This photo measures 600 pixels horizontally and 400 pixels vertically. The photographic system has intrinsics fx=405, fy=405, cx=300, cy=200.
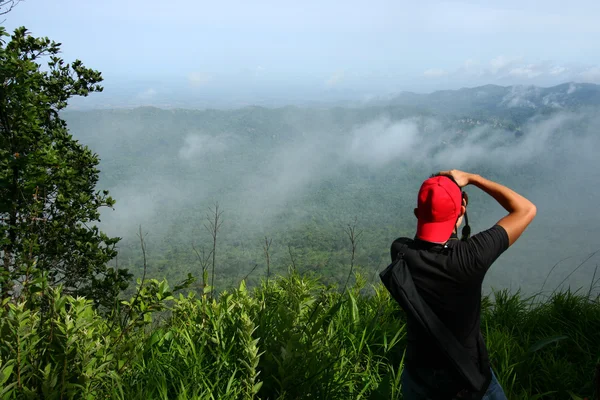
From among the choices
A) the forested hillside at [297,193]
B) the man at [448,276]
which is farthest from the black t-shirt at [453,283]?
the forested hillside at [297,193]

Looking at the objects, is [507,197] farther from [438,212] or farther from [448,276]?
[448,276]

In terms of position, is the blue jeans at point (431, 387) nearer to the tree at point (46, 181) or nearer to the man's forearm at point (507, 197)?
the man's forearm at point (507, 197)

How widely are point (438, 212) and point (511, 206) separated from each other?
1.38 ft

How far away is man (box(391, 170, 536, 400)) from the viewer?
1.75 meters

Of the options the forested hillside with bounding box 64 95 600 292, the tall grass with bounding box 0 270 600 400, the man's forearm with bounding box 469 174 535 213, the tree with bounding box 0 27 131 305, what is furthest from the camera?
the forested hillside with bounding box 64 95 600 292

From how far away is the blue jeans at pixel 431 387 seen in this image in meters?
1.84

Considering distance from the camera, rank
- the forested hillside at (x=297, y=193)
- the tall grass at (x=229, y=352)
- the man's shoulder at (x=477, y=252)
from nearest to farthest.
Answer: the man's shoulder at (x=477, y=252)
the tall grass at (x=229, y=352)
the forested hillside at (x=297, y=193)

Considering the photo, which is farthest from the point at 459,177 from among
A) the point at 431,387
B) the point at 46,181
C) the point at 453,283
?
the point at 46,181

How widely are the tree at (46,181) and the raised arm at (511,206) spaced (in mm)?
3777

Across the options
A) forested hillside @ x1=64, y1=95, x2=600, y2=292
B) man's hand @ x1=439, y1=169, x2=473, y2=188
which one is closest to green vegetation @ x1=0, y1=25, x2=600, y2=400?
man's hand @ x1=439, y1=169, x2=473, y2=188

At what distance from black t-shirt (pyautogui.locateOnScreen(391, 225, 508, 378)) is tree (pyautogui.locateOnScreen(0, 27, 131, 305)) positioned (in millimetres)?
3594

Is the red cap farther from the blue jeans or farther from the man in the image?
the blue jeans

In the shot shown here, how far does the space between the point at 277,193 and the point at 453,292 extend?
15466cm

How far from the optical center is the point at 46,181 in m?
5.31
